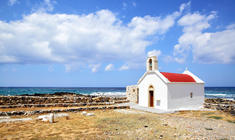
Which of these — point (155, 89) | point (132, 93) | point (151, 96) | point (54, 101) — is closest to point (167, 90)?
point (155, 89)

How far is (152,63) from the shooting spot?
1923cm

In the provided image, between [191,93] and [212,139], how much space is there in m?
12.1

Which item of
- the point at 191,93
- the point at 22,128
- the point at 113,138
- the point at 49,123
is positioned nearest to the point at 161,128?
the point at 113,138

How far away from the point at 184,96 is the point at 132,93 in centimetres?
858

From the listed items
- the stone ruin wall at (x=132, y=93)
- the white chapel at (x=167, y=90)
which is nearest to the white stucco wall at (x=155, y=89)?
the white chapel at (x=167, y=90)

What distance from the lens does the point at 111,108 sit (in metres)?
18.7

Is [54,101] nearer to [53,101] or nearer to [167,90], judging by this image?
[53,101]

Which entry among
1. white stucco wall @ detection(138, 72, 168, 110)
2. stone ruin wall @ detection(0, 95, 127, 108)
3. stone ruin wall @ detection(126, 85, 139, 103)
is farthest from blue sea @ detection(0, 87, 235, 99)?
white stucco wall @ detection(138, 72, 168, 110)

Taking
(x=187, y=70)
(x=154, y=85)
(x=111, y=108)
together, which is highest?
(x=187, y=70)

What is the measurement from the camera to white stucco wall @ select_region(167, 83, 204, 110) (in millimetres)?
17234

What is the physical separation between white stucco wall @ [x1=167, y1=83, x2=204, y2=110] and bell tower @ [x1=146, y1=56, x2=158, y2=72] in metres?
3.02

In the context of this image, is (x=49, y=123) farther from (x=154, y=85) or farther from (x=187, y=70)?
(x=187, y=70)

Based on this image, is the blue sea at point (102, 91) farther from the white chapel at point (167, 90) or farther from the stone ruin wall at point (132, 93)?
the white chapel at point (167, 90)

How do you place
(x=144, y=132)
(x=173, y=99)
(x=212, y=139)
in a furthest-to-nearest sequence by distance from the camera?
(x=173, y=99) → (x=144, y=132) → (x=212, y=139)
